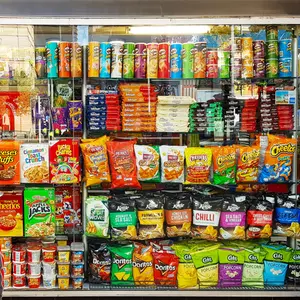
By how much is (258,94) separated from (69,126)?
1592 millimetres

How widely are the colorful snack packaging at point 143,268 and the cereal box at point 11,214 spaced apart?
0.97 metres

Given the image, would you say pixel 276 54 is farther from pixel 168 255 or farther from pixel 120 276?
pixel 120 276

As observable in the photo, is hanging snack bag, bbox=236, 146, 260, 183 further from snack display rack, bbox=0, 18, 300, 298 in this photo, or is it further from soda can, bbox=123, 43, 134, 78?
soda can, bbox=123, 43, 134, 78

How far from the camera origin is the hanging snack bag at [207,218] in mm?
3807

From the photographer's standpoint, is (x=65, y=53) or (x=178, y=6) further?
(x=178, y=6)

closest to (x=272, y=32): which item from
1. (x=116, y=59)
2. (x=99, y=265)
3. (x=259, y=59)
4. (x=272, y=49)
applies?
(x=272, y=49)

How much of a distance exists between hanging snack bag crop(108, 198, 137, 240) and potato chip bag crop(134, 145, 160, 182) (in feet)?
0.89

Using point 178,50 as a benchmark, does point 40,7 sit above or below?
above

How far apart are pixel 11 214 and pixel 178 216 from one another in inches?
53.4

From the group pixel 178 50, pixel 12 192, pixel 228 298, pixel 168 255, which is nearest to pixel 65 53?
pixel 178 50

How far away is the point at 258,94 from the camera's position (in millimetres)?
3910

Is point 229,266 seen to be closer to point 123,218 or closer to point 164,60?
point 123,218

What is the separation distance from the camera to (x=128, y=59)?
3.86 meters

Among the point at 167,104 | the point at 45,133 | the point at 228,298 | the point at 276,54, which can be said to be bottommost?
the point at 228,298
